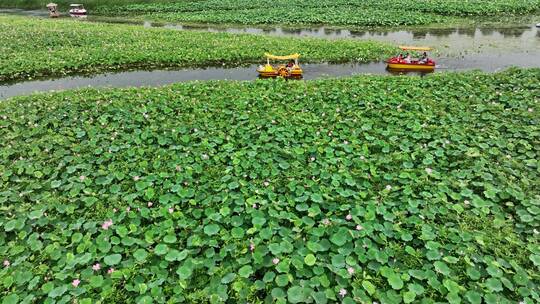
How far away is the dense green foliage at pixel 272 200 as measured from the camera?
5.80 metres

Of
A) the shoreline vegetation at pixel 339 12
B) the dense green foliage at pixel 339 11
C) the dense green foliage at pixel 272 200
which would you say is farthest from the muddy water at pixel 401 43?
the dense green foliage at pixel 272 200

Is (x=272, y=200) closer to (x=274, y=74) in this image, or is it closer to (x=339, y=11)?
(x=274, y=74)

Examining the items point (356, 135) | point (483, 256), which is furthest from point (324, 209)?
point (356, 135)

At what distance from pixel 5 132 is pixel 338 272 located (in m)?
10.3

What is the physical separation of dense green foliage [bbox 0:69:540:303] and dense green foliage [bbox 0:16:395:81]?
8.76m

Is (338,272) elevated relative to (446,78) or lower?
lower

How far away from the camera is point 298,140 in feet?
32.6

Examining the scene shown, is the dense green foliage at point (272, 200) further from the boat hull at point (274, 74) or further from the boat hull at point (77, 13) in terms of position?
the boat hull at point (77, 13)

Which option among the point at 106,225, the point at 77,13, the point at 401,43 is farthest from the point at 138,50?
the point at 77,13

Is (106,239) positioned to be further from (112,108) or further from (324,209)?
(112,108)

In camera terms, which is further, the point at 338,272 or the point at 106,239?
the point at 106,239

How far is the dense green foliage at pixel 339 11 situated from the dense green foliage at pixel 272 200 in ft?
74.4

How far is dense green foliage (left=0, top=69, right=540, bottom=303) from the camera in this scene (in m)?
5.80

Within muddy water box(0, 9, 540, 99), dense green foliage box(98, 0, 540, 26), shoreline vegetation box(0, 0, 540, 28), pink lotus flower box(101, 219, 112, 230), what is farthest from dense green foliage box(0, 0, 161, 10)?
pink lotus flower box(101, 219, 112, 230)
